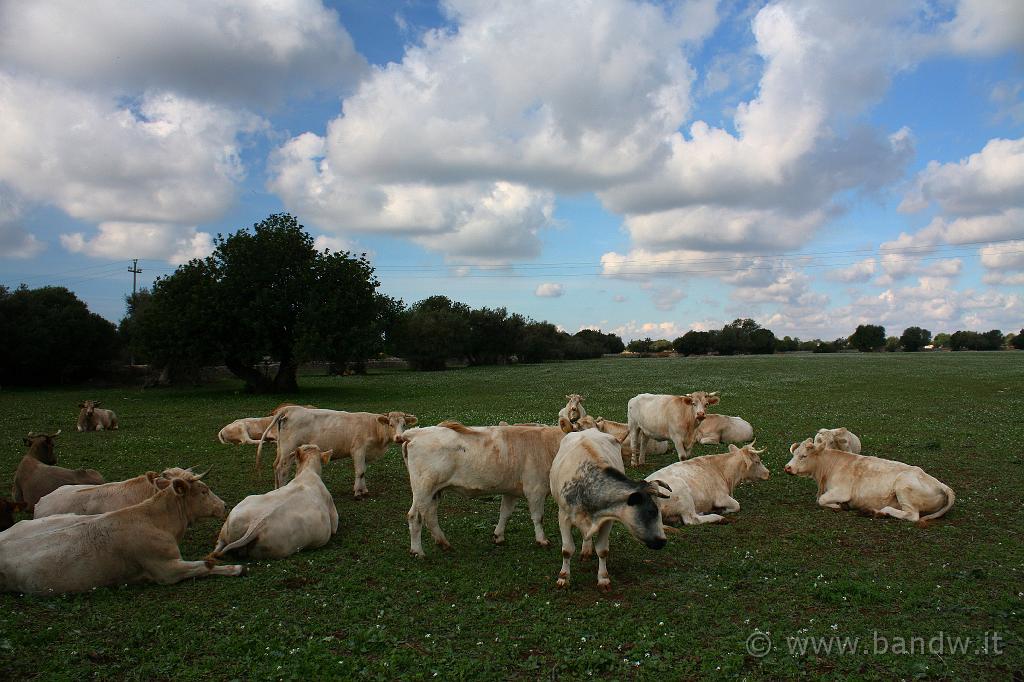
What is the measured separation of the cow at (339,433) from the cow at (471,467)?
397cm

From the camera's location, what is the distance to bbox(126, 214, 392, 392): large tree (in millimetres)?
35969

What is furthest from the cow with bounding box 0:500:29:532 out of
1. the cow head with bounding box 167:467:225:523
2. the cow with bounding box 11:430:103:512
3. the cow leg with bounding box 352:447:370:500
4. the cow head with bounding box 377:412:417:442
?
the cow head with bounding box 377:412:417:442

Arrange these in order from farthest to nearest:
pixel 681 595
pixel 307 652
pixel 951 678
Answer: pixel 681 595
pixel 307 652
pixel 951 678

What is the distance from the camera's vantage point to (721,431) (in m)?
19.0

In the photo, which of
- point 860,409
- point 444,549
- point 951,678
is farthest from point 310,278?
point 951,678

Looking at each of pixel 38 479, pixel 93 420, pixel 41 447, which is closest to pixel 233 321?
pixel 93 420

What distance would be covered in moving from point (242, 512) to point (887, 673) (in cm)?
765

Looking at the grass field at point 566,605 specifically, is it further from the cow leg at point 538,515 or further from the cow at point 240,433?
the cow at point 240,433

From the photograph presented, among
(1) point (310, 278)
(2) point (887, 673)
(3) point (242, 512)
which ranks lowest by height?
(2) point (887, 673)

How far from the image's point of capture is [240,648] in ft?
19.7

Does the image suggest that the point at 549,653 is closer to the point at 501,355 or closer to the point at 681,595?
the point at 681,595

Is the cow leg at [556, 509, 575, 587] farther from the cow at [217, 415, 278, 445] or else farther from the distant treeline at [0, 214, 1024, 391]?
the distant treeline at [0, 214, 1024, 391]

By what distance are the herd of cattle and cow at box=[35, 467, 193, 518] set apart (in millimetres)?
20

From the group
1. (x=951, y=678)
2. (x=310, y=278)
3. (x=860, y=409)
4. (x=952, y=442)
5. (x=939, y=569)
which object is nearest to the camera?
(x=951, y=678)
